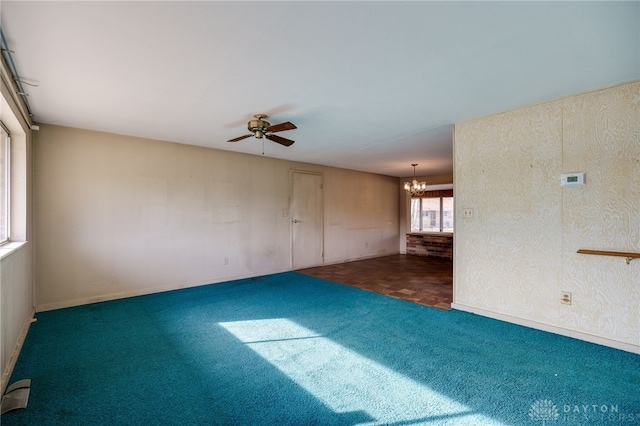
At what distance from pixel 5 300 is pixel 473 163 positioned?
15.1 ft

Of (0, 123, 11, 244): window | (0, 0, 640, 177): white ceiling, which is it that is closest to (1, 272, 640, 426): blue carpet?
(0, 123, 11, 244): window

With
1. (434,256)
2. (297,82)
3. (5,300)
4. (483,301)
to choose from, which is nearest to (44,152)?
(5,300)

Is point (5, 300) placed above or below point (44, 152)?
below

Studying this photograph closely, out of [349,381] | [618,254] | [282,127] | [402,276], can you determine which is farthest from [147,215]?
[618,254]

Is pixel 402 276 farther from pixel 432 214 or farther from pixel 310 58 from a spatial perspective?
pixel 310 58

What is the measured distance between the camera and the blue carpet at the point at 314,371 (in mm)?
1748

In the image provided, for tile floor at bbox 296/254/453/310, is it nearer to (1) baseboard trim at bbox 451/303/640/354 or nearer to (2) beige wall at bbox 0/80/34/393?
(1) baseboard trim at bbox 451/303/640/354

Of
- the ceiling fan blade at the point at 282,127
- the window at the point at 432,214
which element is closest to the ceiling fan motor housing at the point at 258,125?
the ceiling fan blade at the point at 282,127

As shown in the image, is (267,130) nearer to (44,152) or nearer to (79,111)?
(79,111)

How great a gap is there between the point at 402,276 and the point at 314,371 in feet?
12.0

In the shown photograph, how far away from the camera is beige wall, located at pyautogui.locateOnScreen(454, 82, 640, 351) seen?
255 cm

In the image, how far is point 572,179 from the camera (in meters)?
2.80

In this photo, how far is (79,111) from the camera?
10.4ft

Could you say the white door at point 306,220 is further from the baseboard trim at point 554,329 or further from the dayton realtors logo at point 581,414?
the dayton realtors logo at point 581,414
